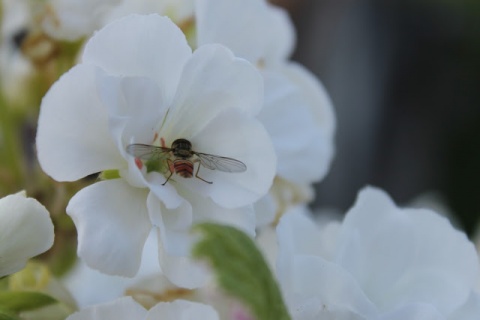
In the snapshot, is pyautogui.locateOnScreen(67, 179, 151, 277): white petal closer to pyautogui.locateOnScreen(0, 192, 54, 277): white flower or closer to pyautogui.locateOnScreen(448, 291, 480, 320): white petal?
pyautogui.locateOnScreen(0, 192, 54, 277): white flower

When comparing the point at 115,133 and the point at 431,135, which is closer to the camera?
the point at 115,133

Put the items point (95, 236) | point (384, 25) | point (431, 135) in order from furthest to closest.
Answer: point (384, 25)
point (431, 135)
point (95, 236)

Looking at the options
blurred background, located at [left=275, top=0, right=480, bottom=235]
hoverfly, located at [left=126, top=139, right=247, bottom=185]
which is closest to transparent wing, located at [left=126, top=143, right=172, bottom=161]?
hoverfly, located at [left=126, top=139, right=247, bottom=185]

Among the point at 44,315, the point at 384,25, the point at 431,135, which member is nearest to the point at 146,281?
the point at 44,315

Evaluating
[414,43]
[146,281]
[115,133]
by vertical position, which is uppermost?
[115,133]

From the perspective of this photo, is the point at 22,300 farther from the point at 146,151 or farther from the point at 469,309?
the point at 469,309

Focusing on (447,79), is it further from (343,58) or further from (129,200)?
(129,200)
